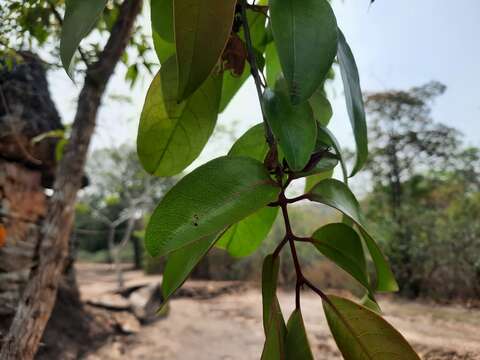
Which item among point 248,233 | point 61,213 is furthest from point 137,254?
point 248,233

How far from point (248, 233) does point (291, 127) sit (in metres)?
0.15

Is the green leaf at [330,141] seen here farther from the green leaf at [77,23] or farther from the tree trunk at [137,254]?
the tree trunk at [137,254]

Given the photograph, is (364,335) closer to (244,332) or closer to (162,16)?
(162,16)

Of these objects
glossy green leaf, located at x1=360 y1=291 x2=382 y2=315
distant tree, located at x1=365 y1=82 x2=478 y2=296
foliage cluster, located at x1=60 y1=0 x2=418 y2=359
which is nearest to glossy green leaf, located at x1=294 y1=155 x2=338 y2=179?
foliage cluster, located at x1=60 y1=0 x2=418 y2=359

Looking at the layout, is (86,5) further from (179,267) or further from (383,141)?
(383,141)

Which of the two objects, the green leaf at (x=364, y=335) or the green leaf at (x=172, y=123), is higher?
the green leaf at (x=172, y=123)

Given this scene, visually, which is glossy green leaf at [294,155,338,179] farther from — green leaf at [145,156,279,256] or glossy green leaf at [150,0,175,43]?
glossy green leaf at [150,0,175,43]

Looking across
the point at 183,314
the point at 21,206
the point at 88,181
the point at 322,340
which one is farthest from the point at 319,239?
the point at 183,314

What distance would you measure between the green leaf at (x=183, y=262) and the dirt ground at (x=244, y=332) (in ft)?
1.00

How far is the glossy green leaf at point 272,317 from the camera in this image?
0.24 m

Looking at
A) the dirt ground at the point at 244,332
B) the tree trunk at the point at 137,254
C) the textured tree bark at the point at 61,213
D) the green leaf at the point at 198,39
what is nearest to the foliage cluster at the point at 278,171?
the green leaf at the point at 198,39

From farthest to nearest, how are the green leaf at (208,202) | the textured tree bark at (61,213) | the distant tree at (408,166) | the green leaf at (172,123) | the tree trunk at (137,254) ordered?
1. the tree trunk at (137,254)
2. the distant tree at (408,166)
3. the textured tree bark at (61,213)
4. the green leaf at (172,123)
5. the green leaf at (208,202)

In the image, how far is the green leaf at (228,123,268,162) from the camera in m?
0.33

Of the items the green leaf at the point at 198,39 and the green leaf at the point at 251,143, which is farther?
the green leaf at the point at 251,143
